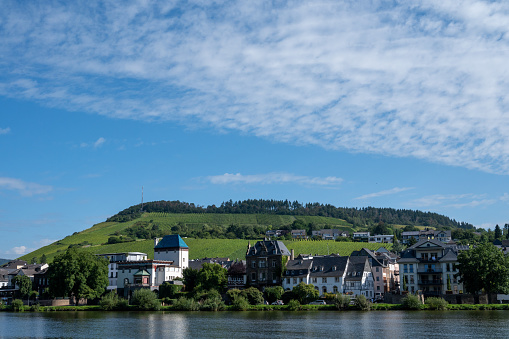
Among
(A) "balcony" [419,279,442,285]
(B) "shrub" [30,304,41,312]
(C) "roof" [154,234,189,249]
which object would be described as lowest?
(B) "shrub" [30,304,41,312]

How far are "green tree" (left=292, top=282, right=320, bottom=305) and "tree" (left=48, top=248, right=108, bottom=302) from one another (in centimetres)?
3859

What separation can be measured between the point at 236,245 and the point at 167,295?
261ft

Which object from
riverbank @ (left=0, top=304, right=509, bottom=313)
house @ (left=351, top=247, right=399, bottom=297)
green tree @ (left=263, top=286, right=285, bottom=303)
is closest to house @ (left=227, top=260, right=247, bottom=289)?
green tree @ (left=263, top=286, right=285, bottom=303)

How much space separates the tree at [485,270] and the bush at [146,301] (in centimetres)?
5185

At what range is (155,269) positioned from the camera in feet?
377

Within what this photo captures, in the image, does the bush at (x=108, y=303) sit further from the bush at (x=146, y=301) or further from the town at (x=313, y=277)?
the bush at (x=146, y=301)

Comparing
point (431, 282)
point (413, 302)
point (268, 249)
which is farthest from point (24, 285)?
point (431, 282)

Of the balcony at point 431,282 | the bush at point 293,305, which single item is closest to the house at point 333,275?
the balcony at point 431,282

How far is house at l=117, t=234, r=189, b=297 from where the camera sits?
112 metres

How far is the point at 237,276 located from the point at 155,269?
18408 mm

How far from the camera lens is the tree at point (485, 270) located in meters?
83.5

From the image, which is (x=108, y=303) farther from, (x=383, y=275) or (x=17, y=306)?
(x=383, y=275)

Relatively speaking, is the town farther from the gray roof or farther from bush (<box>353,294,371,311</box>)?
bush (<box>353,294,371,311</box>)

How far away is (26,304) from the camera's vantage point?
112 meters
